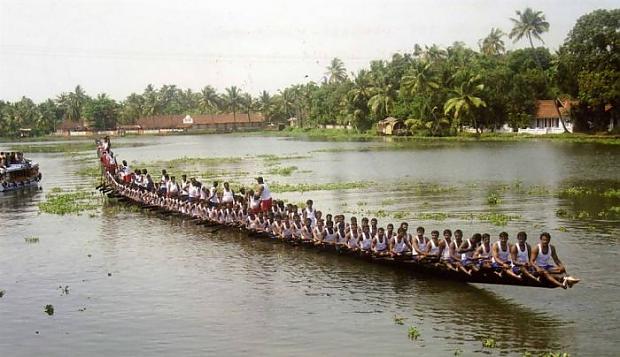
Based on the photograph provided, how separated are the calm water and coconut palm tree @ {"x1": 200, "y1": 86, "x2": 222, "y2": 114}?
484 ft

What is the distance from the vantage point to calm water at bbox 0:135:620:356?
14141 mm

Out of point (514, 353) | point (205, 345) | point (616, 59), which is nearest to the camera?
point (514, 353)

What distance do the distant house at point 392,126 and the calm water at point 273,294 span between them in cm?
6885

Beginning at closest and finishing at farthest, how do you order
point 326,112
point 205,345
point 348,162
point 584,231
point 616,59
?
point 205,345 → point 584,231 → point 348,162 → point 616,59 → point 326,112

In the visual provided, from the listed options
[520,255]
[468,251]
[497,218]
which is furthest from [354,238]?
[497,218]

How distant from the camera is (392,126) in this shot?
336 ft

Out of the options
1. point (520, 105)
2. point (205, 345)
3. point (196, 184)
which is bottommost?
point (205, 345)

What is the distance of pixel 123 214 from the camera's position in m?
33.2

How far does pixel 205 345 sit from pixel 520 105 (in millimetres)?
73954

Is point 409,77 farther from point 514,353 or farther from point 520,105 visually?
point 514,353

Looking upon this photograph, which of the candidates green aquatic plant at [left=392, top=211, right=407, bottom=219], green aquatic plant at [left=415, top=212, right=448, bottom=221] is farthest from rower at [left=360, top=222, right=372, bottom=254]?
green aquatic plant at [left=392, top=211, right=407, bottom=219]

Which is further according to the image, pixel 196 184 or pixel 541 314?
pixel 196 184

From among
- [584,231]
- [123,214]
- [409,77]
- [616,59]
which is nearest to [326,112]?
[409,77]

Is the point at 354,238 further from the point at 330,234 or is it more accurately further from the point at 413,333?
the point at 413,333
